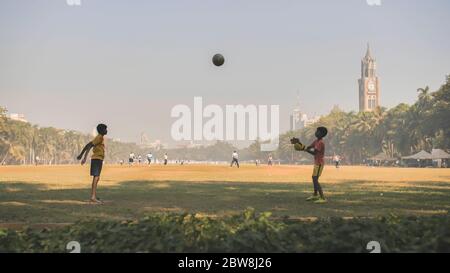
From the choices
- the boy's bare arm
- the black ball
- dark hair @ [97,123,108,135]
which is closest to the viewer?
the boy's bare arm

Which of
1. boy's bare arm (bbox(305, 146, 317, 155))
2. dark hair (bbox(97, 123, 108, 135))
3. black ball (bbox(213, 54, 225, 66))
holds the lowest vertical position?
boy's bare arm (bbox(305, 146, 317, 155))

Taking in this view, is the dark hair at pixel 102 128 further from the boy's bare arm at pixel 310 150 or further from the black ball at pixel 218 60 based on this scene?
the black ball at pixel 218 60

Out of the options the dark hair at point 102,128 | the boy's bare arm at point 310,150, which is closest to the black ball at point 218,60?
the boy's bare arm at point 310,150

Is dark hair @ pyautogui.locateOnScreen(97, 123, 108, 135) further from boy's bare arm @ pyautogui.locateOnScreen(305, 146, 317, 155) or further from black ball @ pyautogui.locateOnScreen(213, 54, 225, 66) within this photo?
black ball @ pyautogui.locateOnScreen(213, 54, 225, 66)

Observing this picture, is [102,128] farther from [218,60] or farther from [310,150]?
[218,60]

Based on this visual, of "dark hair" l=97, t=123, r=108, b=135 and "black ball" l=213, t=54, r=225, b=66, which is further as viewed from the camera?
"black ball" l=213, t=54, r=225, b=66

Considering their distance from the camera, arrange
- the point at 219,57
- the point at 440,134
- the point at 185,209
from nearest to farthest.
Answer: the point at 185,209
the point at 219,57
the point at 440,134

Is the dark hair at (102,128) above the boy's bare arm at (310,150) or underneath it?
above

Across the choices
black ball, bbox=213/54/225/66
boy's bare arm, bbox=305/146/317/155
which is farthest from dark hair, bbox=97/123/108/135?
black ball, bbox=213/54/225/66

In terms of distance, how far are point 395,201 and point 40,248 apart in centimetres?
1017

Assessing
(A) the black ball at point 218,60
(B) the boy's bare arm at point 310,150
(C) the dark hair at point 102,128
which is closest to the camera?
(B) the boy's bare arm at point 310,150
